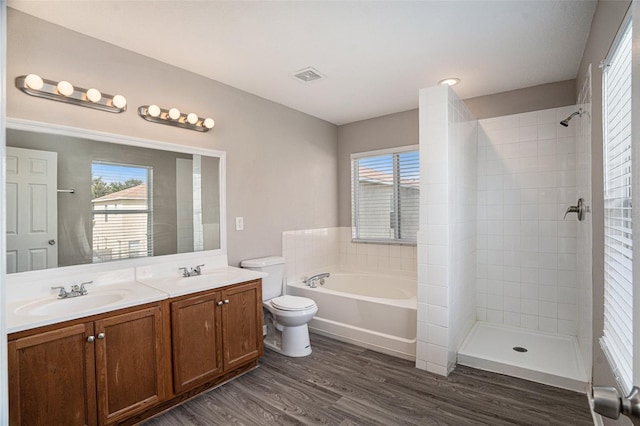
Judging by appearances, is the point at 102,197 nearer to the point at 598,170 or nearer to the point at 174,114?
the point at 174,114

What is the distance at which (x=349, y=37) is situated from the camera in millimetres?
2316

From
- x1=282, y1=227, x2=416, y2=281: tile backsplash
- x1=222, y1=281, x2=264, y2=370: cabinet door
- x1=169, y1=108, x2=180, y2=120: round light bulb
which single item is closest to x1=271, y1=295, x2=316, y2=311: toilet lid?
x1=222, y1=281, x2=264, y2=370: cabinet door

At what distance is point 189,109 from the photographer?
9.33 ft

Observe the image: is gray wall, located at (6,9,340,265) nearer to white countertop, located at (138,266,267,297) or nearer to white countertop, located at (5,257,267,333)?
white countertop, located at (138,266,267,297)

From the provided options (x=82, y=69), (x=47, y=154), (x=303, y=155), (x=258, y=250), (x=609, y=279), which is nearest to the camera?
(x=609, y=279)

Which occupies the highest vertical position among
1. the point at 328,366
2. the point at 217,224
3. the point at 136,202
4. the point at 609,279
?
the point at 136,202

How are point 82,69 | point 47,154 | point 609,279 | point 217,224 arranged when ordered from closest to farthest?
point 609,279, point 47,154, point 82,69, point 217,224

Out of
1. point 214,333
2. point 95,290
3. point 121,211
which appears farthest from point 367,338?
point 121,211

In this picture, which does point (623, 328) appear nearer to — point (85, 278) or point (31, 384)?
point (31, 384)

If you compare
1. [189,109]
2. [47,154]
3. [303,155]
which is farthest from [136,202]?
[303,155]

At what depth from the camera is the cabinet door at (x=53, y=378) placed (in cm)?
157

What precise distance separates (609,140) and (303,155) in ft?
9.62

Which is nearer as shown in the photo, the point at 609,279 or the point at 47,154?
the point at 609,279

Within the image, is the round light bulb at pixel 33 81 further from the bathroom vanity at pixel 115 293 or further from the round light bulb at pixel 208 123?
the round light bulb at pixel 208 123
